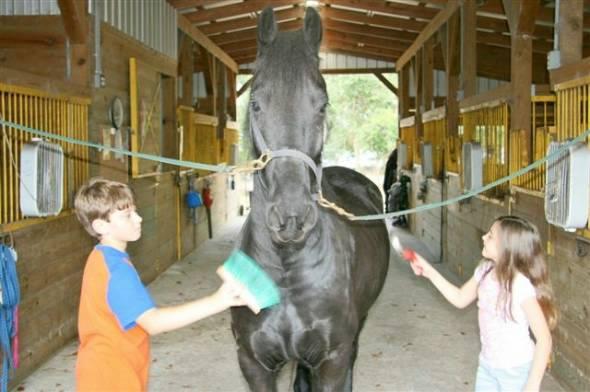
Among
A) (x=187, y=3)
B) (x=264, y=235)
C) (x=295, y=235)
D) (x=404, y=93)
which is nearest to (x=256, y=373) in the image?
(x=264, y=235)

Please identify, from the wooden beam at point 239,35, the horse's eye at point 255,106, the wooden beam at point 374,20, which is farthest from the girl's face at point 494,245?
the wooden beam at point 239,35

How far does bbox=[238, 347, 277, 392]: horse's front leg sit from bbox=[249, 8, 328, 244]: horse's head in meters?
Answer: 0.57

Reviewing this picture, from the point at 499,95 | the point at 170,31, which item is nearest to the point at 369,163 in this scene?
the point at 170,31

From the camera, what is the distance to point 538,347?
1917mm

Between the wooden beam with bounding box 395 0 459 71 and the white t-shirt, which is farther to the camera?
the wooden beam with bounding box 395 0 459 71

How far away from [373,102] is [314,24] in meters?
29.0

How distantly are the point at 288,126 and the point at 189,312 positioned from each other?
0.67 metres

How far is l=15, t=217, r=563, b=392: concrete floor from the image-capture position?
365 cm

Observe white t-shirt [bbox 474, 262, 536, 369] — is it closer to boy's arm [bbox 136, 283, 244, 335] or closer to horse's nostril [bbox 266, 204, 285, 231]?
horse's nostril [bbox 266, 204, 285, 231]

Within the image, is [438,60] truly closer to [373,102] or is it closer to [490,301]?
[490,301]

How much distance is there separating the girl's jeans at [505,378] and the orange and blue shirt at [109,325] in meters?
1.09

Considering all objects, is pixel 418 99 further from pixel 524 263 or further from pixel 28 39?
pixel 524 263

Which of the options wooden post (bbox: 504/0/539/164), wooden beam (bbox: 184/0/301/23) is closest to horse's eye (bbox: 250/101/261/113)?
wooden post (bbox: 504/0/539/164)

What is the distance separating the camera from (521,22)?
464 cm
